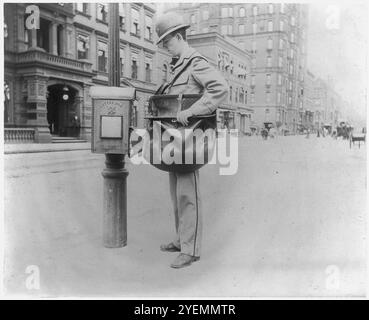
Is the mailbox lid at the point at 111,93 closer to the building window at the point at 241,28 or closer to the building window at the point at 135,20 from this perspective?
the building window at the point at 135,20

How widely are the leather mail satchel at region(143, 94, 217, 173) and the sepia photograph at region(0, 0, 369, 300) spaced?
0.20 feet

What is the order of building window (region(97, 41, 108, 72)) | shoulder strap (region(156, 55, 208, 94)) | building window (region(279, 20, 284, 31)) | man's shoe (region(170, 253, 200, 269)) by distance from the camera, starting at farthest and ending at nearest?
building window (region(279, 20, 284, 31)) < building window (region(97, 41, 108, 72)) < man's shoe (region(170, 253, 200, 269)) < shoulder strap (region(156, 55, 208, 94))

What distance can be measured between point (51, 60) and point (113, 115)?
882mm

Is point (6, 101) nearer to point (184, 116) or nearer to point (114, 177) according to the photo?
point (114, 177)

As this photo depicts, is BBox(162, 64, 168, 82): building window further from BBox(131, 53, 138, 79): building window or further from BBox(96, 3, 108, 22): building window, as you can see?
BBox(96, 3, 108, 22): building window

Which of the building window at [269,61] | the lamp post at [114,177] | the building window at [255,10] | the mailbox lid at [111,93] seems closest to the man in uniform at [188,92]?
the mailbox lid at [111,93]

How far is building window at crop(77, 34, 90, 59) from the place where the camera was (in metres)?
3.57

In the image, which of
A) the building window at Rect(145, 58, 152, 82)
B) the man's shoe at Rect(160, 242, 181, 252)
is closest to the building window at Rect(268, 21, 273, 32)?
the building window at Rect(145, 58, 152, 82)

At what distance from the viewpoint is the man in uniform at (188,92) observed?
3047mm

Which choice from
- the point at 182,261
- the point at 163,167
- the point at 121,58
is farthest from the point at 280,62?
the point at 182,261

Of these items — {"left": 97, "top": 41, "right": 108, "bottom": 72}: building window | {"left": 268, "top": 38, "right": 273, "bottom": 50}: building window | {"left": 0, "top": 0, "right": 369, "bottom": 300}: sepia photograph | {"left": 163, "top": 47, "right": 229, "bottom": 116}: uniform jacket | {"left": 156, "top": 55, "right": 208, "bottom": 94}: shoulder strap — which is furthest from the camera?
{"left": 268, "top": 38, "right": 273, "bottom": 50}: building window

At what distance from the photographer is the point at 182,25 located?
318cm
